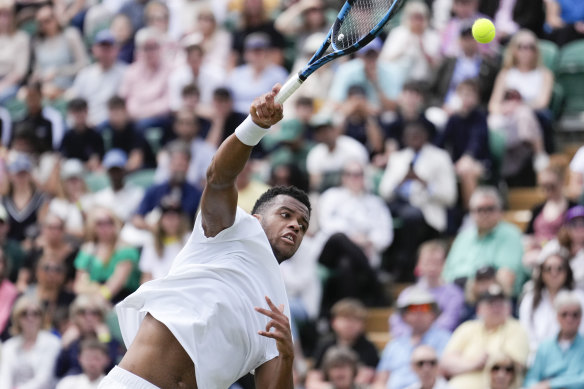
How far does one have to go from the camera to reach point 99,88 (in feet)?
45.6

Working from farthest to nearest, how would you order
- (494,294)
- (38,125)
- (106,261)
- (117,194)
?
(38,125) < (117,194) < (106,261) < (494,294)

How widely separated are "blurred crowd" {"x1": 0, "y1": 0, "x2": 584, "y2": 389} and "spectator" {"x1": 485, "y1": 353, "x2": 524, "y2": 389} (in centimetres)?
1

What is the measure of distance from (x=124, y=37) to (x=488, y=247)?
6285 mm

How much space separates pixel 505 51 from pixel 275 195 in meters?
6.64

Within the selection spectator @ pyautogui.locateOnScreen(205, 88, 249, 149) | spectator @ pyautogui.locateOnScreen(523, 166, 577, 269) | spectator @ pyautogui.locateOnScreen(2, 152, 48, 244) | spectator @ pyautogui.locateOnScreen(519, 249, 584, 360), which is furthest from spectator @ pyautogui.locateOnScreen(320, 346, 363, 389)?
spectator @ pyautogui.locateOnScreen(2, 152, 48, 244)

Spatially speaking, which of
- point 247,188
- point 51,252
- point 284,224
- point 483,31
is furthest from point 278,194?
point 51,252

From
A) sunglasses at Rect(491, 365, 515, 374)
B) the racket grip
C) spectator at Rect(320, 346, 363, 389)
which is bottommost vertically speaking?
spectator at Rect(320, 346, 363, 389)

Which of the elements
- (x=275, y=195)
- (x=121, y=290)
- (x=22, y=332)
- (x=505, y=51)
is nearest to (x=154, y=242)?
(x=121, y=290)

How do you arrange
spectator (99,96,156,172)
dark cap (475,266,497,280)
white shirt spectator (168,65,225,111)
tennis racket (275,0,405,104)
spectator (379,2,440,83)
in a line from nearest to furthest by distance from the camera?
tennis racket (275,0,405,104)
dark cap (475,266,497,280)
spectator (379,2,440,83)
spectator (99,96,156,172)
white shirt spectator (168,65,225,111)

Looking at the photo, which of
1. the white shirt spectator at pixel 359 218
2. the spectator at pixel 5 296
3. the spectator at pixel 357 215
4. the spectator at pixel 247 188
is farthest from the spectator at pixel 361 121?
the spectator at pixel 5 296

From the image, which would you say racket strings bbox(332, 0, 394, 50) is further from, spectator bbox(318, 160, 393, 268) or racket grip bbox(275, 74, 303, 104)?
spectator bbox(318, 160, 393, 268)

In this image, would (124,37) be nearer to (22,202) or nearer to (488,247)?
(22,202)

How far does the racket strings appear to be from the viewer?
5.96 meters

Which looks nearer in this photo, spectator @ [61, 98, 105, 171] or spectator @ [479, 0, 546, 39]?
spectator @ [479, 0, 546, 39]
